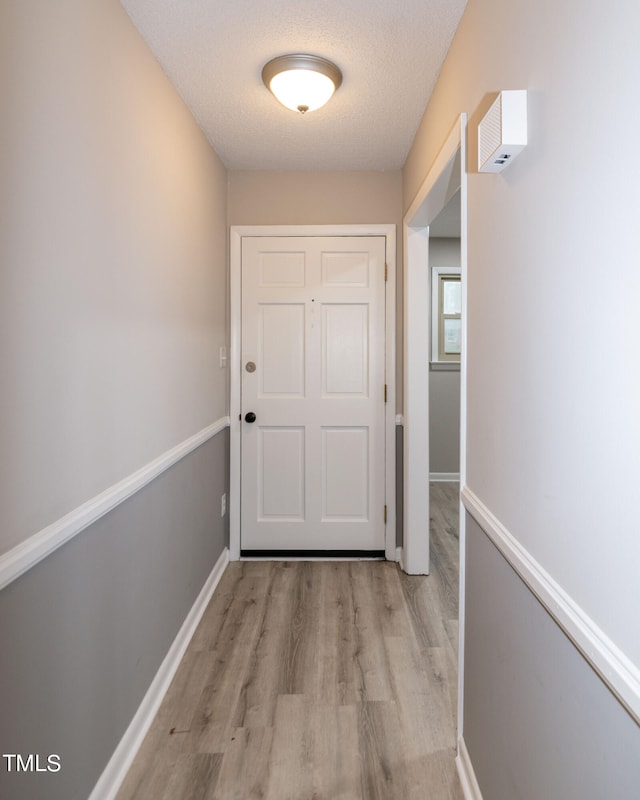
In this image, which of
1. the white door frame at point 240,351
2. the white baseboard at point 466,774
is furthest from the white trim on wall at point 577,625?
the white door frame at point 240,351

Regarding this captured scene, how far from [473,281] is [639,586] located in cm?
104

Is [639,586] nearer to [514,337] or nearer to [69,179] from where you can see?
[514,337]

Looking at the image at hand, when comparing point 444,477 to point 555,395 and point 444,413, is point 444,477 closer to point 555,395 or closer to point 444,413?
point 444,413

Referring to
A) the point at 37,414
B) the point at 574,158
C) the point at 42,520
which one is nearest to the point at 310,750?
the point at 42,520

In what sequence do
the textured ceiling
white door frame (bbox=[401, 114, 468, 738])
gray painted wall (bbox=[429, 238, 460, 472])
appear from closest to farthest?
the textured ceiling, white door frame (bbox=[401, 114, 468, 738]), gray painted wall (bbox=[429, 238, 460, 472])

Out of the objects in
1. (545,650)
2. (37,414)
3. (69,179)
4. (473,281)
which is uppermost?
(69,179)

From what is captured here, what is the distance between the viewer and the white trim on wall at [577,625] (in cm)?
68

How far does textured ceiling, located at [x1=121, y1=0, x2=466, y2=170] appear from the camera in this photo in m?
1.64

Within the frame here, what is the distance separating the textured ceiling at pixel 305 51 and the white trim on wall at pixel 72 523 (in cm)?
151

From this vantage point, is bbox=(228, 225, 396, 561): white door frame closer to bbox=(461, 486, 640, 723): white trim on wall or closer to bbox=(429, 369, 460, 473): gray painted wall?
bbox=(461, 486, 640, 723): white trim on wall

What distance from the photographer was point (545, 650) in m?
0.99

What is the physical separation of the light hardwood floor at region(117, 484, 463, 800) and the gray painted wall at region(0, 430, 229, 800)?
0.20 meters

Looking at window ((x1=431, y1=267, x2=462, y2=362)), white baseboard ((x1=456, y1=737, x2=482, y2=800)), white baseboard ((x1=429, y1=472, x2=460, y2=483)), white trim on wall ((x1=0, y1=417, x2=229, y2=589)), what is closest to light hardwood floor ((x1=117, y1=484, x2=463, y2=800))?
white baseboard ((x1=456, y1=737, x2=482, y2=800))

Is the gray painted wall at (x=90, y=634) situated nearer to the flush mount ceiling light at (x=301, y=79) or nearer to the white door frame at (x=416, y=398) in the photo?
the white door frame at (x=416, y=398)
